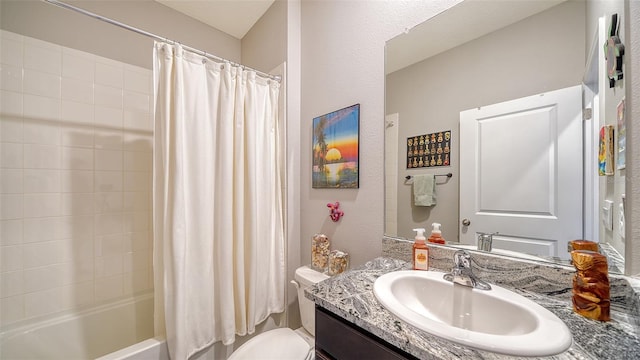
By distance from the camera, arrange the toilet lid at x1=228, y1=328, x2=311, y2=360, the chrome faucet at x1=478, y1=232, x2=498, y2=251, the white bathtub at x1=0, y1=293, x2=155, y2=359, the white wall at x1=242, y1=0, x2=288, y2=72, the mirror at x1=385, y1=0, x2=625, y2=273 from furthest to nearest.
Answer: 1. the white wall at x1=242, y1=0, x2=288, y2=72
2. the white bathtub at x1=0, y1=293, x2=155, y2=359
3. the toilet lid at x1=228, y1=328, x2=311, y2=360
4. the chrome faucet at x1=478, y1=232, x2=498, y2=251
5. the mirror at x1=385, y1=0, x2=625, y2=273

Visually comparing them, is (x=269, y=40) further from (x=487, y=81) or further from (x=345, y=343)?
(x=345, y=343)

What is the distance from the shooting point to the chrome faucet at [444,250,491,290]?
727 mm

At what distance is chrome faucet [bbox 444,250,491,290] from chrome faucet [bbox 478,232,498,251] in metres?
0.14

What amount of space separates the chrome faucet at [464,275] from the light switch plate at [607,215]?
1.19 ft

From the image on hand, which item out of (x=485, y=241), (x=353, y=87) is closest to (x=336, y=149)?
(x=353, y=87)

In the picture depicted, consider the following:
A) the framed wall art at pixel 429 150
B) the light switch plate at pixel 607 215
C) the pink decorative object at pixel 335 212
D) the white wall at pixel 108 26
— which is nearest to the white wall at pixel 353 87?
the pink decorative object at pixel 335 212

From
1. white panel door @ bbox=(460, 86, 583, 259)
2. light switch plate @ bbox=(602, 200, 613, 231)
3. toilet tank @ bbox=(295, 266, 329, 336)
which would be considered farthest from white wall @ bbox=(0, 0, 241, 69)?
light switch plate @ bbox=(602, 200, 613, 231)

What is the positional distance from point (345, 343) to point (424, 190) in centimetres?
69

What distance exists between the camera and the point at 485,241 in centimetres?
84

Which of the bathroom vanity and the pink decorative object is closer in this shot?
the bathroom vanity

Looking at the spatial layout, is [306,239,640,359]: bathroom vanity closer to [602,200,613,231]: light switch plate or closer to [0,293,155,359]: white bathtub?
[602,200,613,231]: light switch plate

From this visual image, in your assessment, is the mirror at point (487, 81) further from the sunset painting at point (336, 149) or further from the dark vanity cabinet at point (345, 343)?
the dark vanity cabinet at point (345, 343)

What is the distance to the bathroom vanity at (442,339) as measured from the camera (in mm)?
462

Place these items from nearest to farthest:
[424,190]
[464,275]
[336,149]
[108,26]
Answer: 1. [464,275]
2. [424,190]
3. [336,149]
4. [108,26]
